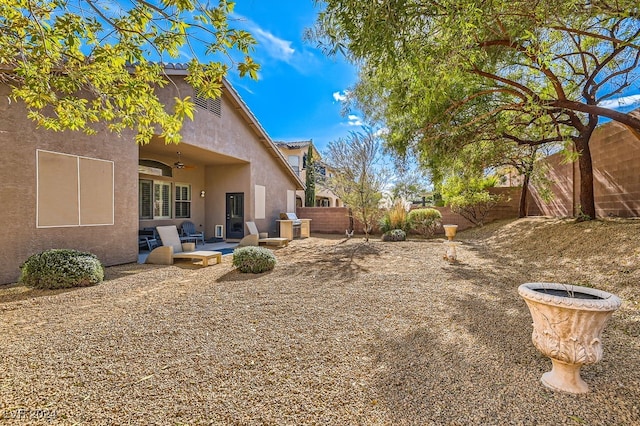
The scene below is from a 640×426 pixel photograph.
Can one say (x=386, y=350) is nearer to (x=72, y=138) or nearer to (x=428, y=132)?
(x=428, y=132)

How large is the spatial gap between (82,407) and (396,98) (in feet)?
22.2

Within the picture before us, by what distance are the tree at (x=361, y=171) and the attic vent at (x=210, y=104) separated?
4.66 metres

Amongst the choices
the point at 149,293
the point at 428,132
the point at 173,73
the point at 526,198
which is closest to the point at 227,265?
the point at 149,293

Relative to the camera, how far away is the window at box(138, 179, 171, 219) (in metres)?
10.6

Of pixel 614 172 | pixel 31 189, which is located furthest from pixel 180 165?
pixel 614 172

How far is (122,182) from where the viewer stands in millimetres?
7473

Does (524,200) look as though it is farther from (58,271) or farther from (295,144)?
(58,271)

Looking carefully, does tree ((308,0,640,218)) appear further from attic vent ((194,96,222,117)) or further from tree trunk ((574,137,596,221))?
attic vent ((194,96,222,117))

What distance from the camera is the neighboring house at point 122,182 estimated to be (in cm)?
573

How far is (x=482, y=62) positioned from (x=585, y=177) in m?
4.59

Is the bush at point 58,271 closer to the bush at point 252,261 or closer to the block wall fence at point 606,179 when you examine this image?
the bush at point 252,261

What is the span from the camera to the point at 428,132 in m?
8.10

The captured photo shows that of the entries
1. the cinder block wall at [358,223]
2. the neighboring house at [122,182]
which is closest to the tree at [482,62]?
the neighboring house at [122,182]

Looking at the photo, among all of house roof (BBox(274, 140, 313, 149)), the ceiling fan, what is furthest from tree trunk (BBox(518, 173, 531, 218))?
house roof (BBox(274, 140, 313, 149))
